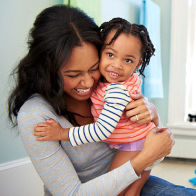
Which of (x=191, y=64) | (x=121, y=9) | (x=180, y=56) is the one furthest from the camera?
(x=191, y=64)

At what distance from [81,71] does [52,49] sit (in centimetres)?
14

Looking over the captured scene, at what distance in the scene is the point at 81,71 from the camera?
959mm

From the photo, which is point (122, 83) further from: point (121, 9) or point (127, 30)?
point (121, 9)

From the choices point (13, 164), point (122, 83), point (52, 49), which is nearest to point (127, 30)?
point (122, 83)

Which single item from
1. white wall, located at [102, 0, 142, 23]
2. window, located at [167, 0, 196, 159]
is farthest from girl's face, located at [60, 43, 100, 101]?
window, located at [167, 0, 196, 159]

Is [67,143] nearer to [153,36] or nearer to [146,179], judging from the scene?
[146,179]

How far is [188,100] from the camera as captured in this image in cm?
299

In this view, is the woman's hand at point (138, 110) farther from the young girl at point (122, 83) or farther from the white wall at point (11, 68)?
the white wall at point (11, 68)

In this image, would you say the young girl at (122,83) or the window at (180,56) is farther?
the window at (180,56)

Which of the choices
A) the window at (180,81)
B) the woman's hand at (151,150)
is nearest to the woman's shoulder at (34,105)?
the woman's hand at (151,150)

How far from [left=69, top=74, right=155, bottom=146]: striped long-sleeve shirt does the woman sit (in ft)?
0.21

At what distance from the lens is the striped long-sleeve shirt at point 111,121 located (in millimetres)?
908

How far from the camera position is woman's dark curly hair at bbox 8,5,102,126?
92 centimetres

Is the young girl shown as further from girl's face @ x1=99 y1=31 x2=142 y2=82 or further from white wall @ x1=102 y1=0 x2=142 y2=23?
white wall @ x1=102 y1=0 x2=142 y2=23
